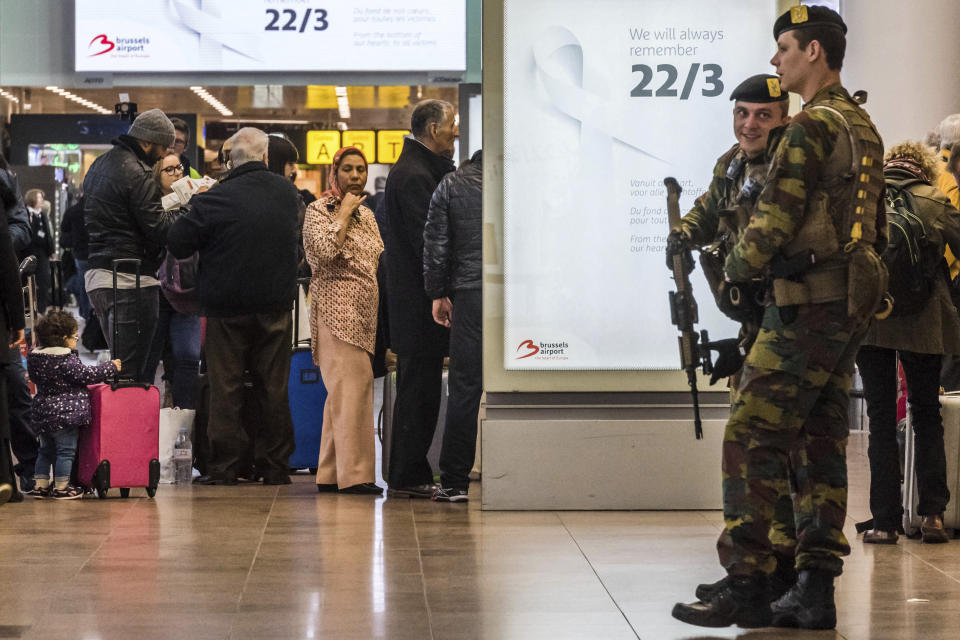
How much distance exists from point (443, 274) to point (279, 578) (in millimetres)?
2064

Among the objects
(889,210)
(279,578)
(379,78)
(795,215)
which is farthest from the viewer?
(379,78)

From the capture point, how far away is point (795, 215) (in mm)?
3836

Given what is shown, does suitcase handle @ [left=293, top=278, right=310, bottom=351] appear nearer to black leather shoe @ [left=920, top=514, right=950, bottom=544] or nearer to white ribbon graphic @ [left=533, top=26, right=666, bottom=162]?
white ribbon graphic @ [left=533, top=26, right=666, bottom=162]

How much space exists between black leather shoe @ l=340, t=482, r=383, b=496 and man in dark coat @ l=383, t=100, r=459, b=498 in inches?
4.0

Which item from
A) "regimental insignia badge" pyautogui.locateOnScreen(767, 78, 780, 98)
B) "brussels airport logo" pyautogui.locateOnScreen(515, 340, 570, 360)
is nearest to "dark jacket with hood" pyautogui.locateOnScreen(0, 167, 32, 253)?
"brussels airport logo" pyautogui.locateOnScreen(515, 340, 570, 360)

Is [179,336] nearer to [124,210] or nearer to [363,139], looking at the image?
[124,210]

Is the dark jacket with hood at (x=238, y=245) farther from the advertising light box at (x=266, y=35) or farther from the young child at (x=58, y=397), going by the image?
the advertising light box at (x=266, y=35)

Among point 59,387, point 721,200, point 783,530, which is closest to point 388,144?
point 59,387

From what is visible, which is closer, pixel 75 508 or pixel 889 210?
pixel 889 210

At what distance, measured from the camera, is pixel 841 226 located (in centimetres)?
390

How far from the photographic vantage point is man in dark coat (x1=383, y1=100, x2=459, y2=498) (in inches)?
260

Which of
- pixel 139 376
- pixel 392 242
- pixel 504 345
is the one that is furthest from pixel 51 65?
pixel 504 345

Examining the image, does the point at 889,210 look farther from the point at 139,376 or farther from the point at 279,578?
the point at 139,376

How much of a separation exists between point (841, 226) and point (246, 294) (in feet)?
12.3
